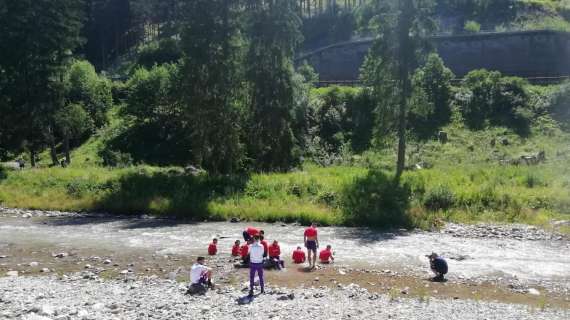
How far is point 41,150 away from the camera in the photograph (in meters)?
60.9

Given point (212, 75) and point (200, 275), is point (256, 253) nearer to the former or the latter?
point (200, 275)

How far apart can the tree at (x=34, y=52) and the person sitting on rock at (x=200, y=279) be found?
29.0 meters

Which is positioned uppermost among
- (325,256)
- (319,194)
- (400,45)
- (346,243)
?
(400,45)

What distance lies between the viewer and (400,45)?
35.0 meters

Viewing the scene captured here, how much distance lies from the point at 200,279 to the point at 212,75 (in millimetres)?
20456

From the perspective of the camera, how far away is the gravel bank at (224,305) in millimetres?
17156

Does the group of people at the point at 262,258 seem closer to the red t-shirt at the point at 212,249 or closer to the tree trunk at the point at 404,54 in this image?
the red t-shirt at the point at 212,249

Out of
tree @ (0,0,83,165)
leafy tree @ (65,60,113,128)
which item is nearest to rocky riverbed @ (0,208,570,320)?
tree @ (0,0,83,165)

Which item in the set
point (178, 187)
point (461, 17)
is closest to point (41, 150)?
point (178, 187)

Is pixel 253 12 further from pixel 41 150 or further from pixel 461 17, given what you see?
pixel 461 17

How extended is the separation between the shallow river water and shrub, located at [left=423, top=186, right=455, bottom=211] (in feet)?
11.8

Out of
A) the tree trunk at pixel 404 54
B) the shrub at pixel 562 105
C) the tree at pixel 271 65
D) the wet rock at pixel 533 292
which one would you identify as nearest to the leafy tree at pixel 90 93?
the tree at pixel 271 65

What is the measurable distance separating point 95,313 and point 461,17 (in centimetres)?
10107

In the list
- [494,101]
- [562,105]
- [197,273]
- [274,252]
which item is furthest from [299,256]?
[562,105]
